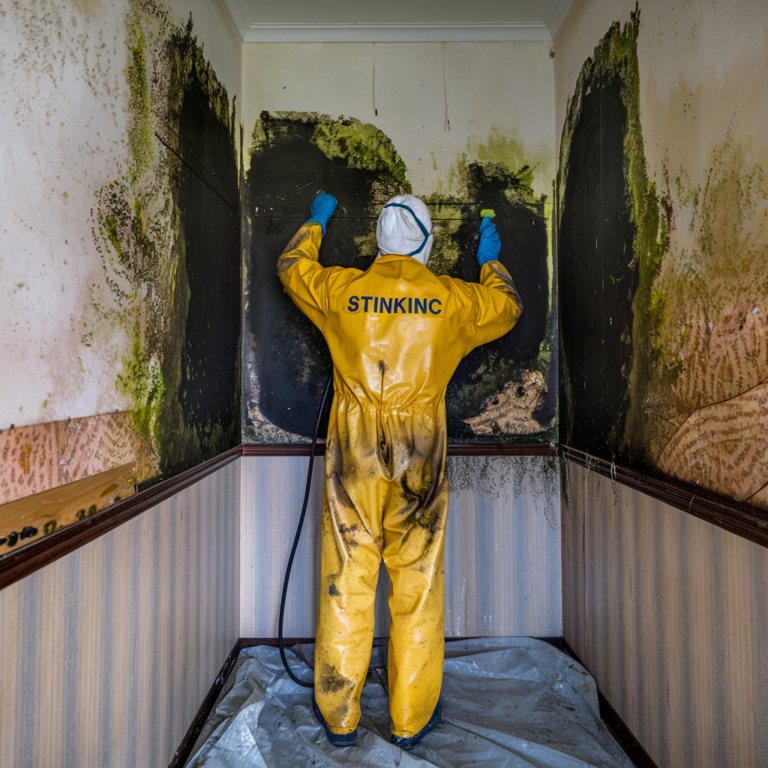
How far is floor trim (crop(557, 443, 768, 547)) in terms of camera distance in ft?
3.50

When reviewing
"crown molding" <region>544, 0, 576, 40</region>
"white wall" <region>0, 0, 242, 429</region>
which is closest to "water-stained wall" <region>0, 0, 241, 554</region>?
"white wall" <region>0, 0, 242, 429</region>

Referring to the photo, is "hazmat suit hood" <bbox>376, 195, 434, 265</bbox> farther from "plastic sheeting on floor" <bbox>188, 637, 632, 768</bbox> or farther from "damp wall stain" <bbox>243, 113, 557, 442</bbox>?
"plastic sheeting on floor" <bbox>188, 637, 632, 768</bbox>

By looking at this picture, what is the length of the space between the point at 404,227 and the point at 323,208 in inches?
18.6

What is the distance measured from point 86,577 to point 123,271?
2.42 feet

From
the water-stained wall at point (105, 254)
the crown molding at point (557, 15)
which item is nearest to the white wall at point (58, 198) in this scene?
the water-stained wall at point (105, 254)

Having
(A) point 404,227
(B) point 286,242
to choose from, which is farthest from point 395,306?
(B) point 286,242

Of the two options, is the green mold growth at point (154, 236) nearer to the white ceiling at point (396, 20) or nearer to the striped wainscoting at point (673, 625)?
the white ceiling at point (396, 20)

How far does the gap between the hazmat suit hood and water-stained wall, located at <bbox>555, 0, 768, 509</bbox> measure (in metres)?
0.65

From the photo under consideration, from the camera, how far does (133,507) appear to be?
1.28 meters

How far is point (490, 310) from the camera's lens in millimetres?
1833

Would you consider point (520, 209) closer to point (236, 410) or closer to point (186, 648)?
point (236, 410)

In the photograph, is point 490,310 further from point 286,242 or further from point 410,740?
point 410,740

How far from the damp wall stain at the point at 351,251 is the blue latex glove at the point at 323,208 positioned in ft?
0.44

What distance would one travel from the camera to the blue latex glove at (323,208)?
209cm
